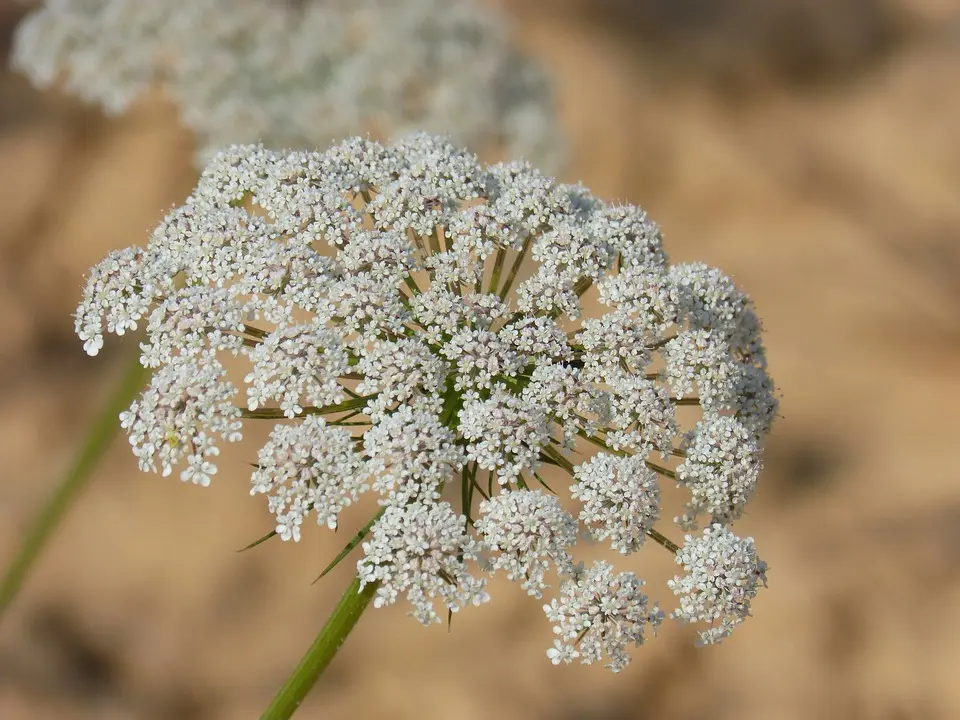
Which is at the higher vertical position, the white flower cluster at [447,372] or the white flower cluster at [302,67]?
the white flower cluster at [302,67]

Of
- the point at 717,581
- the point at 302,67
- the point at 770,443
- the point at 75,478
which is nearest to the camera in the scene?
the point at 717,581

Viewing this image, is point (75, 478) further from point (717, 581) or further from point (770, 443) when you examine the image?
point (770, 443)

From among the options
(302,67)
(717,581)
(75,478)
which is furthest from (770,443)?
(75,478)

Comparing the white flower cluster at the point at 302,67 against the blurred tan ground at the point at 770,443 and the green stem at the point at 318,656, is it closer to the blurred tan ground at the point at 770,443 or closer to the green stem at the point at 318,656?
the blurred tan ground at the point at 770,443

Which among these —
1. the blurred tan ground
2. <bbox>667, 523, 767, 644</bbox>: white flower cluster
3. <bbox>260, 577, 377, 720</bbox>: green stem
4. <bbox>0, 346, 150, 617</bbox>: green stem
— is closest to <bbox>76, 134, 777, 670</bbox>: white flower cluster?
<bbox>667, 523, 767, 644</bbox>: white flower cluster

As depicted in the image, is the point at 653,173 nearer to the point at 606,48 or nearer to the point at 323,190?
the point at 606,48

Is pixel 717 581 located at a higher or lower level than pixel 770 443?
lower

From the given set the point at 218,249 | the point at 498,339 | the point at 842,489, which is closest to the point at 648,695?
the point at 842,489

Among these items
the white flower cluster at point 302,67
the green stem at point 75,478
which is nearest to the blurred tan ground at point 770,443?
the green stem at point 75,478
